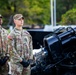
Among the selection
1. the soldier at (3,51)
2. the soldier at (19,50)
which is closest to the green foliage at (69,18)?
the soldier at (19,50)

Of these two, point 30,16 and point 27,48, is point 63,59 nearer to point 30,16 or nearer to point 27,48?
point 27,48

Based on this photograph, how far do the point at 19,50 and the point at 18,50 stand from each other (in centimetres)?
2

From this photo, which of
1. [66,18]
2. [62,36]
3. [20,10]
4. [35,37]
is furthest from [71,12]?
[20,10]

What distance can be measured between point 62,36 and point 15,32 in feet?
3.07

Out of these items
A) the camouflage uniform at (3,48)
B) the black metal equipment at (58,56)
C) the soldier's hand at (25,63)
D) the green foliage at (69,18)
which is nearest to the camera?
the soldier's hand at (25,63)

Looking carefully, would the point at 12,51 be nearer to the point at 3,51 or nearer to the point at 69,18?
the point at 3,51

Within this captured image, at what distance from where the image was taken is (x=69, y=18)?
14.5 m

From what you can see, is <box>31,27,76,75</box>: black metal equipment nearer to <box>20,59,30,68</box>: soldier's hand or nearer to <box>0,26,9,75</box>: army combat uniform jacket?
<box>20,59,30,68</box>: soldier's hand

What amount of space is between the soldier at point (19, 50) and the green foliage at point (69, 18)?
794cm

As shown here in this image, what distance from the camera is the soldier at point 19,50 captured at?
631cm

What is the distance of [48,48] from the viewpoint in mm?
6652

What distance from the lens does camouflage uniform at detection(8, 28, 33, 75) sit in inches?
249

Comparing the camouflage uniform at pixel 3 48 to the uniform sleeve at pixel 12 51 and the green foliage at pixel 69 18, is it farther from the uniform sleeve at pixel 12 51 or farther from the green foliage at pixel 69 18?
the green foliage at pixel 69 18

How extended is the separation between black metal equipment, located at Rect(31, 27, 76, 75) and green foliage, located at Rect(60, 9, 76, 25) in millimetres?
7487
